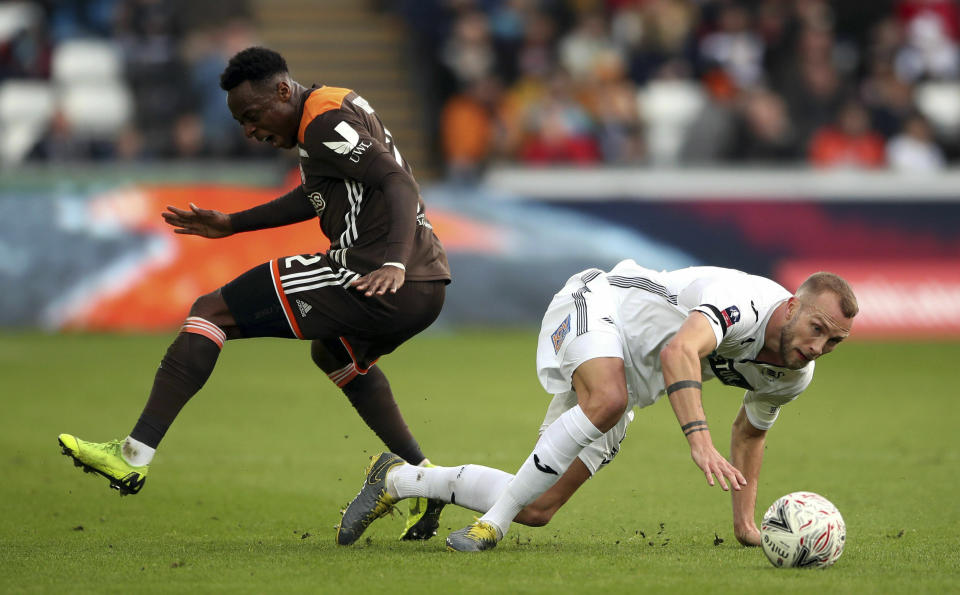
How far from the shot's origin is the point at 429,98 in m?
19.5

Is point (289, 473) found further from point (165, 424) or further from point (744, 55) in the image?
point (744, 55)

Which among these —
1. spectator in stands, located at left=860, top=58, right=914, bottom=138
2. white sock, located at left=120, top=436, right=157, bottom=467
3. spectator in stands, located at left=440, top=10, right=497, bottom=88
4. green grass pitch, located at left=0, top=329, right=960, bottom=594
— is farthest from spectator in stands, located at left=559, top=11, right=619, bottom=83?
white sock, located at left=120, top=436, right=157, bottom=467

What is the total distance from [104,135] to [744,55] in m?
8.50

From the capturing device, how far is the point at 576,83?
17.5m

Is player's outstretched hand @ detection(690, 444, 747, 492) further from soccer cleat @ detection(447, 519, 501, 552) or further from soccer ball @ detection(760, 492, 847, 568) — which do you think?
soccer cleat @ detection(447, 519, 501, 552)

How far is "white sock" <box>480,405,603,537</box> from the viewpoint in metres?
5.48

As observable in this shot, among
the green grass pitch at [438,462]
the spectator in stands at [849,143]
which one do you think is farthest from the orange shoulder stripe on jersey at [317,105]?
the spectator in stands at [849,143]

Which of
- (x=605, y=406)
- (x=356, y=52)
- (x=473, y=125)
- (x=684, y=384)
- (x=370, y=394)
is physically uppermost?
(x=684, y=384)

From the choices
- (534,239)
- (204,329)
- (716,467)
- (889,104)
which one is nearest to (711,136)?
(889,104)

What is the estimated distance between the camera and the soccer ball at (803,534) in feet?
17.2

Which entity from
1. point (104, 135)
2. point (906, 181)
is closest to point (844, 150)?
point (906, 181)

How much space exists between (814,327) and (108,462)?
293 centimetres

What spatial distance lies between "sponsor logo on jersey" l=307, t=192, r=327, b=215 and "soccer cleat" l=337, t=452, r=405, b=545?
116 centimetres

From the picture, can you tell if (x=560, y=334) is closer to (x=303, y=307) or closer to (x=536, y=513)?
(x=536, y=513)
